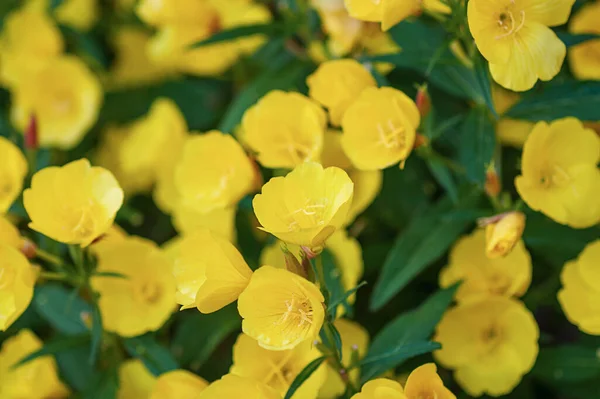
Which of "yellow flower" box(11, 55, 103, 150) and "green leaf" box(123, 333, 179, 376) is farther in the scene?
"yellow flower" box(11, 55, 103, 150)

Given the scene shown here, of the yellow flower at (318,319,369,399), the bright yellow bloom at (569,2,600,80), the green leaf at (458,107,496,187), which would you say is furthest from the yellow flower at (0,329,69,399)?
the bright yellow bloom at (569,2,600,80)

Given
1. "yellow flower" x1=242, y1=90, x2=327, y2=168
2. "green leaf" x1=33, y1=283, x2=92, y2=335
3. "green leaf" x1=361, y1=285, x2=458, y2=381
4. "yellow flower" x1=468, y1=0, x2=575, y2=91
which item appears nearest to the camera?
"yellow flower" x1=468, y1=0, x2=575, y2=91

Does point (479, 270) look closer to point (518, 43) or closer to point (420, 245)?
point (420, 245)

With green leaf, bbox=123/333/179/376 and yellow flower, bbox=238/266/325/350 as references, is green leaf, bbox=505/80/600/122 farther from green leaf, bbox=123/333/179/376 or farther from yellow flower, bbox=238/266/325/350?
green leaf, bbox=123/333/179/376

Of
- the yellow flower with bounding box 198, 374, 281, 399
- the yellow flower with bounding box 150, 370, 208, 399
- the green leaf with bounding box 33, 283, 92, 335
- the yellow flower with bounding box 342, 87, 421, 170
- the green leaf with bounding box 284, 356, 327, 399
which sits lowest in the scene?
the green leaf with bounding box 33, 283, 92, 335

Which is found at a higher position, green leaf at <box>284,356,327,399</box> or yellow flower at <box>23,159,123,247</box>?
yellow flower at <box>23,159,123,247</box>

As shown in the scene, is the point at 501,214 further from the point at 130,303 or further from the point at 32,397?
the point at 32,397

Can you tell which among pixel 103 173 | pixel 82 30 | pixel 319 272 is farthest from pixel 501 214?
pixel 82 30

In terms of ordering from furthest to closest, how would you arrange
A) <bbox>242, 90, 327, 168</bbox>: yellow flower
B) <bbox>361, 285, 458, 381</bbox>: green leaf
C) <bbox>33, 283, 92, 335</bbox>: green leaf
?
<bbox>33, 283, 92, 335</bbox>: green leaf < <bbox>242, 90, 327, 168</bbox>: yellow flower < <bbox>361, 285, 458, 381</bbox>: green leaf

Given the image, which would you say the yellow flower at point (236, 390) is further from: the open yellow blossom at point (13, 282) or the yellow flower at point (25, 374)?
the yellow flower at point (25, 374)
